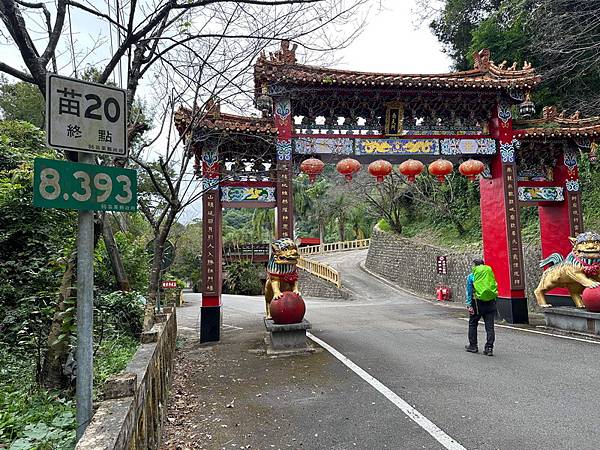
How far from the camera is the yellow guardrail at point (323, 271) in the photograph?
20469mm

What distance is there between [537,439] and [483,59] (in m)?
10.4

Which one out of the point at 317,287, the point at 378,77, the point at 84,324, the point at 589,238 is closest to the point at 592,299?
the point at 589,238

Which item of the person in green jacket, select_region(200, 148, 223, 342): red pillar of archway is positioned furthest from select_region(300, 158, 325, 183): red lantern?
the person in green jacket

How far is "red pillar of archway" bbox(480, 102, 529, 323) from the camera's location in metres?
10.3

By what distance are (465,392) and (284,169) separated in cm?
624

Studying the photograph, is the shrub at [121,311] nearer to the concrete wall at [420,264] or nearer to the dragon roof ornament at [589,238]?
the dragon roof ornament at [589,238]

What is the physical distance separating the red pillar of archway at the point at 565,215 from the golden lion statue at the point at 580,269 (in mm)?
2369

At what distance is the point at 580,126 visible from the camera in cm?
1078

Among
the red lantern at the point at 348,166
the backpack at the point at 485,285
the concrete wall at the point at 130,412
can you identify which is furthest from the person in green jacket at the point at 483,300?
the concrete wall at the point at 130,412

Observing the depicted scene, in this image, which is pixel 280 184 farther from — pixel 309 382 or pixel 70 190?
pixel 70 190

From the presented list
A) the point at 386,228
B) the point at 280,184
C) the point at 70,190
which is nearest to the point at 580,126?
the point at 280,184

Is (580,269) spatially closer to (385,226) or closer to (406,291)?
(406,291)

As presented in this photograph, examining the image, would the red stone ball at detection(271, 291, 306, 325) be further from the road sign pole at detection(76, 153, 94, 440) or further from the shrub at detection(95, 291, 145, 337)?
the road sign pole at detection(76, 153, 94, 440)

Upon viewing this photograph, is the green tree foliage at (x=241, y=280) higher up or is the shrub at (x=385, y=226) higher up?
the shrub at (x=385, y=226)
